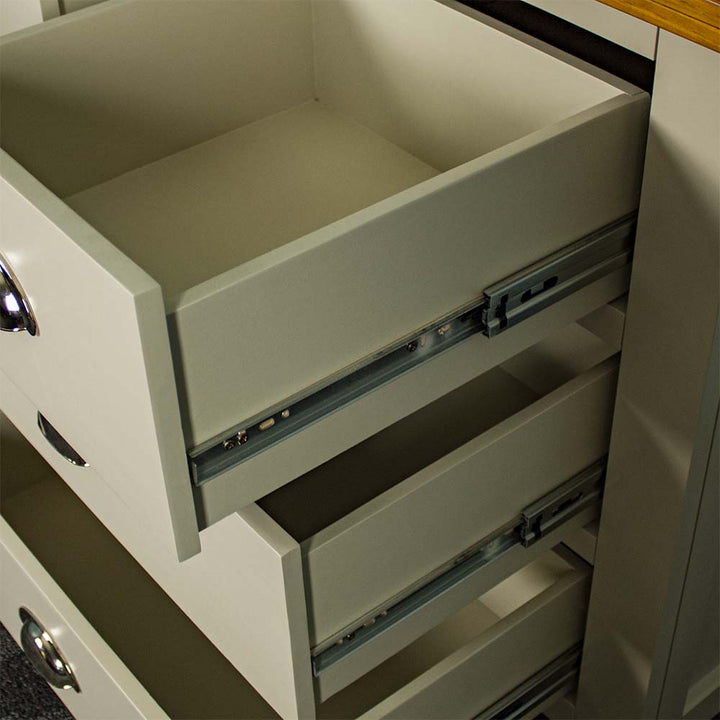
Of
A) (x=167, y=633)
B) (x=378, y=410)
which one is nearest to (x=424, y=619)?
(x=378, y=410)

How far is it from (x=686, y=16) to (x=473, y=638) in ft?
1.80

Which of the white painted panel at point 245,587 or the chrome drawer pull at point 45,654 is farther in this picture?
the chrome drawer pull at point 45,654

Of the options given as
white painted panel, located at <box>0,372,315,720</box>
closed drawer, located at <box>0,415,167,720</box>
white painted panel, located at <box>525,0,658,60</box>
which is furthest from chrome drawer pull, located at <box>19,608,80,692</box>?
white painted panel, located at <box>525,0,658,60</box>

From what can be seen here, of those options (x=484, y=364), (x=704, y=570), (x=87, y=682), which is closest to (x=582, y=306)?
(x=484, y=364)

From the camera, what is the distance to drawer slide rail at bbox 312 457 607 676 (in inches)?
29.4

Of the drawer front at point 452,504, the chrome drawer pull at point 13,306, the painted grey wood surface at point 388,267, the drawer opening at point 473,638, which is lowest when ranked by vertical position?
the drawer opening at point 473,638

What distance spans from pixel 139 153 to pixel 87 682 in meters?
0.44

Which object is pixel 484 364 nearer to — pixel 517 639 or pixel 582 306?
pixel 582 306

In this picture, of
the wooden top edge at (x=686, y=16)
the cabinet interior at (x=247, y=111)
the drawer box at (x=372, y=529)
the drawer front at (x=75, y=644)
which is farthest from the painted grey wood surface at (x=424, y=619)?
the wooden top edge at (x=686, y=16)

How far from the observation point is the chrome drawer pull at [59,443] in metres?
0.84

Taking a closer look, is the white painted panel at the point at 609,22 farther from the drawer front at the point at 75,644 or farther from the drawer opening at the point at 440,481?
the drawer front at the point at 75,644

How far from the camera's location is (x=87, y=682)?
0.94 m

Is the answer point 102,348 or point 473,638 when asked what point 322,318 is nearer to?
point 102,348

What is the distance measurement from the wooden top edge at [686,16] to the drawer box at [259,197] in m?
0.08
